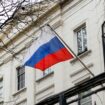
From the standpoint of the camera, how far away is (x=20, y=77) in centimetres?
2891

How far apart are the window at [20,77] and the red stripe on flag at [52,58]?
11653 millimetres

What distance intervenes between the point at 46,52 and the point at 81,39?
7.61 m

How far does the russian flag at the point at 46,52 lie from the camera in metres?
16.0

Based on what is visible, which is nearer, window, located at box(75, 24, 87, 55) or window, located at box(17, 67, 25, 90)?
window, located at box(75, 24, 87, 55)

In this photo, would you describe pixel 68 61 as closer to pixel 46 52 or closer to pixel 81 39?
pixel 81 39

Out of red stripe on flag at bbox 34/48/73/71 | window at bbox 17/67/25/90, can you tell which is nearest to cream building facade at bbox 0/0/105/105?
window at bbox 17/67/25/90

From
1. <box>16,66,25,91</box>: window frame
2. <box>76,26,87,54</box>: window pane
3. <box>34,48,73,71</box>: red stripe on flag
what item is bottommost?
<box>34,48,73,71</box>: red stripe on flag

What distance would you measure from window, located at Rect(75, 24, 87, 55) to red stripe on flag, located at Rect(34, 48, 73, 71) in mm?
6115

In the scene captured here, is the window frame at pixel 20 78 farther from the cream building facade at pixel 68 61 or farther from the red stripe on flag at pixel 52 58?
the red stripe on flag at pixel 52 58

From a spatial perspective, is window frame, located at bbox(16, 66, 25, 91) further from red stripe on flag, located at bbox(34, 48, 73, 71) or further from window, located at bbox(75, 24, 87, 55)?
red stripe on flag, located at bbox(34, 48, 73, 71)

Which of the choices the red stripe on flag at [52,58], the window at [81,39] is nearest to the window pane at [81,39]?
the window at [81,39]

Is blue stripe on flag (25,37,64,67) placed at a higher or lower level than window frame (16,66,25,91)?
lower

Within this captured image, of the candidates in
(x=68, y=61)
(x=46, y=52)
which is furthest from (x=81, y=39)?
(x=46, y=52)

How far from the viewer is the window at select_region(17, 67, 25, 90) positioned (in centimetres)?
2842
